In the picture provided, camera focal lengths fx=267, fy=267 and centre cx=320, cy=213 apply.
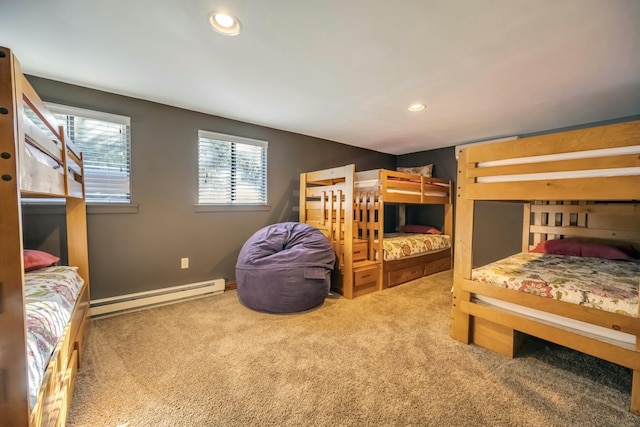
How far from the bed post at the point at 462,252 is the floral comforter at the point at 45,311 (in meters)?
2.15

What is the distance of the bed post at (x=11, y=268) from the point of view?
2.39ft

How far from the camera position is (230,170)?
3279mm


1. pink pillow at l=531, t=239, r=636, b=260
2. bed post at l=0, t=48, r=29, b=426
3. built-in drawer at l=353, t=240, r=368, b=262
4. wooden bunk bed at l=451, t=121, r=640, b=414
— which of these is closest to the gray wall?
built-in drawer at l=353, t=240, r=368, b=262

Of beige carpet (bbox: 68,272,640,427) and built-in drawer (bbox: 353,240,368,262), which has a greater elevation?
built-in drawer (bbox: 353,240,368,262)

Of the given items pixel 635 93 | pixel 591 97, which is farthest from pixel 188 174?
pixel 635 93

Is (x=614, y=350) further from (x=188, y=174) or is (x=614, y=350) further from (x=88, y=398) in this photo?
(x=188, y=174)

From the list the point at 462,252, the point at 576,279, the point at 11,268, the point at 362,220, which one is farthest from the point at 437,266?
the point at 11,268

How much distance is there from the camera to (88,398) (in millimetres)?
1395

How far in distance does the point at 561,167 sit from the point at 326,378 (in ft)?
5.91

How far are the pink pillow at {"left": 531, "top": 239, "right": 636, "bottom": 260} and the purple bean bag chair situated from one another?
7.19ft

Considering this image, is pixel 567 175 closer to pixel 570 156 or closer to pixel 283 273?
pixel 570 156

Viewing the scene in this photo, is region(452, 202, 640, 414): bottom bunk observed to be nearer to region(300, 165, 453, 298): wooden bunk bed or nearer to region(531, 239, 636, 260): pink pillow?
region(531, 239, 636, 260): pink pillow

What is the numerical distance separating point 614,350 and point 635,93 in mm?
2376

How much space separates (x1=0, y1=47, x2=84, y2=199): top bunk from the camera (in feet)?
2.40
